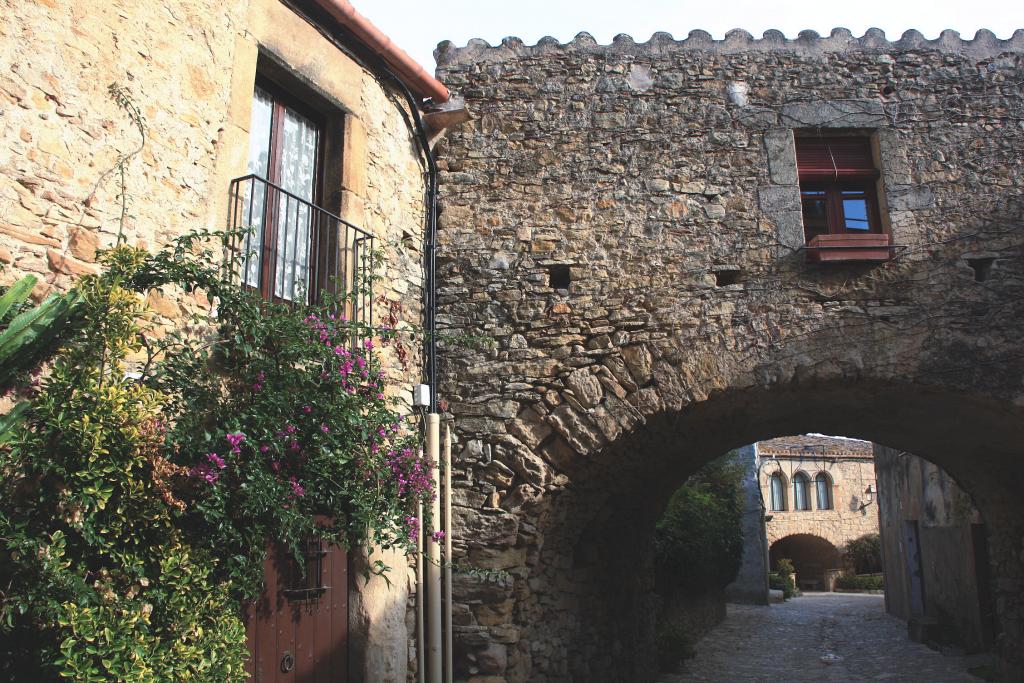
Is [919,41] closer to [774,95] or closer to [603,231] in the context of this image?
[774,95]

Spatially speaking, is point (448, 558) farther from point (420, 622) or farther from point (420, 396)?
point (420, 396)

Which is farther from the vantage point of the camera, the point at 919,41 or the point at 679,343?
the point at 919,41

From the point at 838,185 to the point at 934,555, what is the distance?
7.73 m

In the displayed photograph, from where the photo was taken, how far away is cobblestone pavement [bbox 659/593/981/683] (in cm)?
883

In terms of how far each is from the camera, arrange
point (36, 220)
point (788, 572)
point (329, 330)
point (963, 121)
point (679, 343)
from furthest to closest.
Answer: point (788, 572) < point (963, 121) < point (679, 343) < point (329, 330) < point (36, 220)

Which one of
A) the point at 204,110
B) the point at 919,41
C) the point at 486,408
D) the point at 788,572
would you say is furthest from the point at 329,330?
the point at 788,572

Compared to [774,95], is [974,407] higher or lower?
lower

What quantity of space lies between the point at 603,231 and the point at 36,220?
3704 millimetres

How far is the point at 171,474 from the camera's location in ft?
11.0

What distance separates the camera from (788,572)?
22969 millimetres

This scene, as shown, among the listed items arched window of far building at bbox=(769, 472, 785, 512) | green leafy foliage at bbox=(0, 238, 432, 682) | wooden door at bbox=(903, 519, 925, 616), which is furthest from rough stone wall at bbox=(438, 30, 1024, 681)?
arched window of far building at bbox=(769, 472, 785, 512)

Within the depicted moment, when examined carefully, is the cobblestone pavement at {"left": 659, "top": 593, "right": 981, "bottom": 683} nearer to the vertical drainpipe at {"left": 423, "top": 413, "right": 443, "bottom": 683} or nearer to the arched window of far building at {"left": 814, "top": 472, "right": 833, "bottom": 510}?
the vertical drainpipe at {"left": 423, "top": 413, "right": 443, "bottom": 683}

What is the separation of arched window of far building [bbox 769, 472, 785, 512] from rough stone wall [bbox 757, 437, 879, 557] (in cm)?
12

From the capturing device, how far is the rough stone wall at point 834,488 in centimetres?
2639
